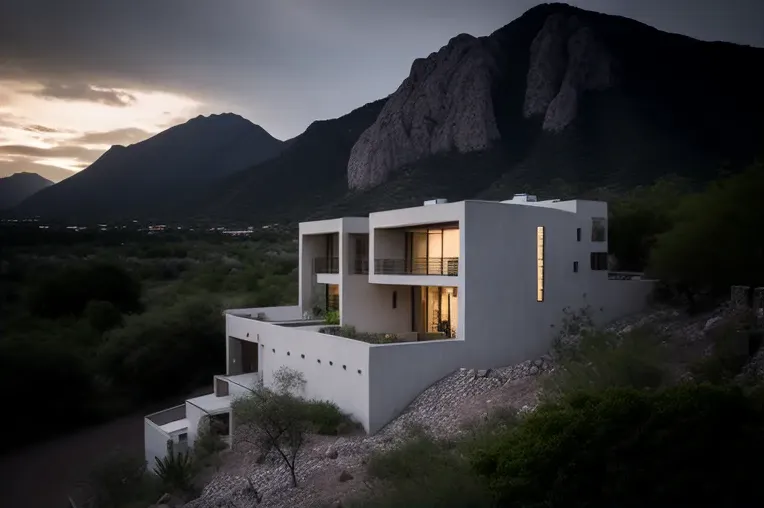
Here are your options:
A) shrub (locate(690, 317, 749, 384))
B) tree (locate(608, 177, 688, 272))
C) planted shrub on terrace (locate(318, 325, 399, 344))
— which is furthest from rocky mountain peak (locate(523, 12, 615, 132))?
shrub (locate(690, 317, 749, 384))

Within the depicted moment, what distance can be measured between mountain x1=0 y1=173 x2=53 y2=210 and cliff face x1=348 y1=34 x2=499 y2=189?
24.0 meters

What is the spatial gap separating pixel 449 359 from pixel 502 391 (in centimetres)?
193

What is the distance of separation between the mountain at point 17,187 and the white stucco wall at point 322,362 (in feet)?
40.3

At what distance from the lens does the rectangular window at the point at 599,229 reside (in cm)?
1886

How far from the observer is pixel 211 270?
40938 mm

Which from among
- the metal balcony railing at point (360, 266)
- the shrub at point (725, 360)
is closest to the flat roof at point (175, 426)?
the metal balcony railing at point (360, 266)

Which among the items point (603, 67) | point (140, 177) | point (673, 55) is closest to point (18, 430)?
point (140, 177)

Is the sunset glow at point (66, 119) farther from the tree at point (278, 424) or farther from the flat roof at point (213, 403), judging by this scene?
the tree at point (278, 424)

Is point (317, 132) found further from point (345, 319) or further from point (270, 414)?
point (270, 414)

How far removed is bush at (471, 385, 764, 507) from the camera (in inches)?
296

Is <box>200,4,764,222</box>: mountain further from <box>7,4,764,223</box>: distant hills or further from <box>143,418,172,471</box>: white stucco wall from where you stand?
<box>143,418,172,471</box>: white stucco wall

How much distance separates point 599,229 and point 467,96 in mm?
36669

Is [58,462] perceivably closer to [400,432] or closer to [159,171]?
[400,432]

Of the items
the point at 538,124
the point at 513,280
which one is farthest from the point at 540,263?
the point at 538,124
